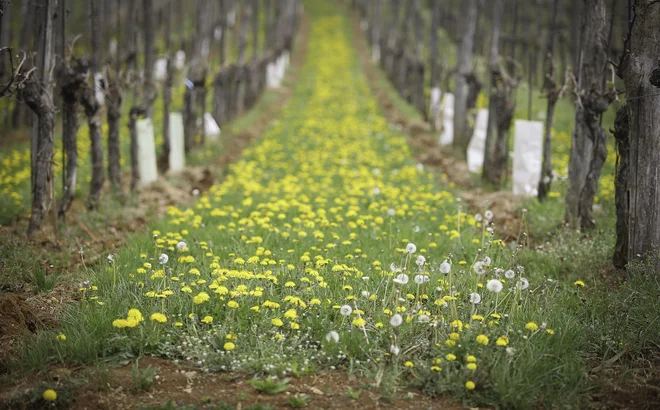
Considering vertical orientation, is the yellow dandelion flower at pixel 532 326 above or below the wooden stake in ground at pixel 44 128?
below

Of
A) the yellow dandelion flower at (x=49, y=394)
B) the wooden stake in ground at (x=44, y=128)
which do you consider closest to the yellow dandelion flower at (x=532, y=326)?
the yellow dandelion flower at (x=49, y=394)

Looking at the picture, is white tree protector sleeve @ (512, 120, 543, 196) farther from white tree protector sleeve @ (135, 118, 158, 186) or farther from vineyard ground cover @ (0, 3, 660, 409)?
white tree protector sleeve @ (135, 118, 158, 186)

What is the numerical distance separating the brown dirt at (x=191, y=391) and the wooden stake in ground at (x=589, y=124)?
16.2 ft

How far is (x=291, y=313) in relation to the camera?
469 centimetres

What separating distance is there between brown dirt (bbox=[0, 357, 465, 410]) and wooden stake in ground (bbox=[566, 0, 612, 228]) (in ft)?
16.2

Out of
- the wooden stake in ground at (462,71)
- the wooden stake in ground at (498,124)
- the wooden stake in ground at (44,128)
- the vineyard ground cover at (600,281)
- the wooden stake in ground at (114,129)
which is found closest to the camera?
the vineyard ground cover at (600,281)

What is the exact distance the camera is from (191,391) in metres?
4.10

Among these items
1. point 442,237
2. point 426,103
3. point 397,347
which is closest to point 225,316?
point 397,347

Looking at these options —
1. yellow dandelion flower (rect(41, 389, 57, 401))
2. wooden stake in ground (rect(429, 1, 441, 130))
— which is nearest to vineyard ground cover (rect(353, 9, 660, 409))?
yellow dandelion flower (rect(41, 389, 57, 401))

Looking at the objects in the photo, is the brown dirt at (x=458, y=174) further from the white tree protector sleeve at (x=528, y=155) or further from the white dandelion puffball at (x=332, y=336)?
the white dandelion puffball at (x=332, y=336)

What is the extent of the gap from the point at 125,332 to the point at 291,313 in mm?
1286

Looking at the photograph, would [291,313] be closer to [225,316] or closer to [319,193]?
[225,316]

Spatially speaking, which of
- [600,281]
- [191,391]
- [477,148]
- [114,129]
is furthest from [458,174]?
[191,391]

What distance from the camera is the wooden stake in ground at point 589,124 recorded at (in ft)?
26.2
